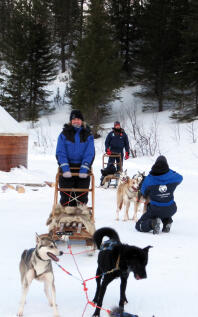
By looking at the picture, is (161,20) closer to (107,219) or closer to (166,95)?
(166,95)

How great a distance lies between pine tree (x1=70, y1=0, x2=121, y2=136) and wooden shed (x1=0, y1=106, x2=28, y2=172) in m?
12.4

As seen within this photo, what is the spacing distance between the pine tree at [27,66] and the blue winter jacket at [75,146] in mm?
21401

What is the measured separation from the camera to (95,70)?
74.6 feet

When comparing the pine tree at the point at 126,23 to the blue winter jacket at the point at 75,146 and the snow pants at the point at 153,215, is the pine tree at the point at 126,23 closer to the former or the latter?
the snow pants at the point at 153,215

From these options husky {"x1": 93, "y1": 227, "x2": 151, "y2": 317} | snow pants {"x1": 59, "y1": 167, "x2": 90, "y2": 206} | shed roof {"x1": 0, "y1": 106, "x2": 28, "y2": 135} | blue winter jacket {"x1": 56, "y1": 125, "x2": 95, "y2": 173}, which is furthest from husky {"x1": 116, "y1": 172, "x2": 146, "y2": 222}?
shed roof {"x1": 0, "y1": 106, "x2": 28, "y2": 135}

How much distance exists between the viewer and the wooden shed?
9.79 metres

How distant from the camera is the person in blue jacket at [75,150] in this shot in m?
4.75

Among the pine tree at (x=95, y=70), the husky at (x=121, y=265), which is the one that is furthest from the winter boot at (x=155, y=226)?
the pine tree at (x=95, y=70)

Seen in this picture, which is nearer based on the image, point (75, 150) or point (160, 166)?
point (75, 150)

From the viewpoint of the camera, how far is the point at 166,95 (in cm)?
2350

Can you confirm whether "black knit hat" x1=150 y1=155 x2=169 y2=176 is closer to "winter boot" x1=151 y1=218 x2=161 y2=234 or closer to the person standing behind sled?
"winter boot" x1=151 y1=218 x2=161 y2=234

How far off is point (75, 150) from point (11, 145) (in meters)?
5.56

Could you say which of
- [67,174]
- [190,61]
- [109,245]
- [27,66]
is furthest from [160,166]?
[27,66]

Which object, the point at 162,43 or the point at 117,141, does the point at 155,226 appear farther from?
the point at 162,43
